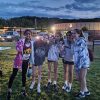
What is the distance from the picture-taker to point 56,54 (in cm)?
1148

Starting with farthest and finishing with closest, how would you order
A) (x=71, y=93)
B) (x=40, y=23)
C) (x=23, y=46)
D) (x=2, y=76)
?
(x=40, y=23) < (x=2, y=76) < (x=71, y=93) < (x=23, y=46)

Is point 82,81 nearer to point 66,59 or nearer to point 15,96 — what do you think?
point 66,59

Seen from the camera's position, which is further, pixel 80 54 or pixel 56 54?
pixel 56 54

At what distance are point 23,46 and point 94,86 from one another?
3736 millimetres

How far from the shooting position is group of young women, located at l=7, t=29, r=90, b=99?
1026 cm

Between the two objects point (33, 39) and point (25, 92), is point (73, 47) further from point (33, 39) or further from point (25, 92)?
point (25, 92)

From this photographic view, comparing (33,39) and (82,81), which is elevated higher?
(33,39)

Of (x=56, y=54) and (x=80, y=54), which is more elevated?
(x=80, y=54)

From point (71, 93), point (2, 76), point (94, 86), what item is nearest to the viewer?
point (71, 93)

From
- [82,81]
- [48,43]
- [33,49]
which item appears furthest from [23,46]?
[82,81]

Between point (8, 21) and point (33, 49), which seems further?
point (8, 21)

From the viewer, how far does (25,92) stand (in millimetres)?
10688

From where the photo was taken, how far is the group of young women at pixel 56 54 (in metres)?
10.3

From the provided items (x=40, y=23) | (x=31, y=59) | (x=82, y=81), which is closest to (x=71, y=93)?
(x=82, y=81)
